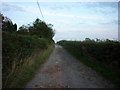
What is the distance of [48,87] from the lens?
24.3ft

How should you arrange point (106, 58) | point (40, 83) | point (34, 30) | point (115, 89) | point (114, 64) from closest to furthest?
point (115, 89), point (40, 83), point (114, 64), point (106, 58), point (34, 30)

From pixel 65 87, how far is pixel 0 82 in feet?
8.66

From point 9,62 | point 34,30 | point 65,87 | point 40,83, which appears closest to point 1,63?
point 9,62

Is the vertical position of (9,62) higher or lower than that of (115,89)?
higher

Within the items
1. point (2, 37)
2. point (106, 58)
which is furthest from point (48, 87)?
point (106, 58)

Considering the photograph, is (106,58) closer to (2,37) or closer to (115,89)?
(115,89)

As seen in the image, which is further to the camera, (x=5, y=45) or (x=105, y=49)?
(x=105, y=49)

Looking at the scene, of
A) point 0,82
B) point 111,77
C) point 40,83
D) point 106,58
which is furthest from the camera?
point 106,58

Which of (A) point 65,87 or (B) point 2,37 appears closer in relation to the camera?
(A) point 65,87

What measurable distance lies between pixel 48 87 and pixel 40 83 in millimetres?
787

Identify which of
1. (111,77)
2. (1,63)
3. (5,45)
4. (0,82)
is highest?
(5,45)

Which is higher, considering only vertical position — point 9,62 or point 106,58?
point 9,62

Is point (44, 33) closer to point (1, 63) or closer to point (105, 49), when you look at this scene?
point (105, 49)

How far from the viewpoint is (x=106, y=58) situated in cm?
1381
